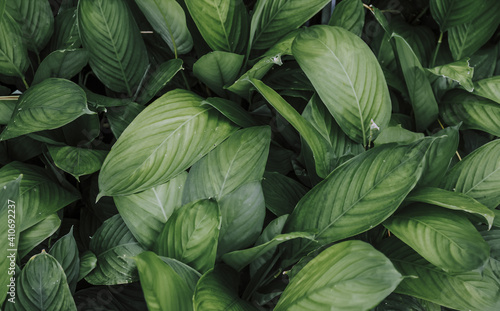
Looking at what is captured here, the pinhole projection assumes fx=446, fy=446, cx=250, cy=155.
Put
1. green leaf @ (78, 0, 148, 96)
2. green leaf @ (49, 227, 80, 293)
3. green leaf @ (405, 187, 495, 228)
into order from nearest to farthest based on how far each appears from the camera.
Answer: green leaf @ (405, 187, 495, 228) < green leaf @ (49, 227, 80, 293) < green leaf @ (78, 0, 148, 96)

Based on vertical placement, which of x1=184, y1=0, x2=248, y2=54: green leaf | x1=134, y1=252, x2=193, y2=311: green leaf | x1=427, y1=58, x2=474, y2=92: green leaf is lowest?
x1=134, y1=252, x2=193, y2=311: green leaf

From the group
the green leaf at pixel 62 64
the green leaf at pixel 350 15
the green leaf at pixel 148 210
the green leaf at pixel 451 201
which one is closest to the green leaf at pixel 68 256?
the green leaf at pixel 148 210

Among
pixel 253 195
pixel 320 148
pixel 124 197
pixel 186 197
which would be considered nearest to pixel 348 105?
pixel 320 148

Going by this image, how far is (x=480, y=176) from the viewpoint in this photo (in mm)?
941

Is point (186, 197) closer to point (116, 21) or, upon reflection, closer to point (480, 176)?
point (116, 21)

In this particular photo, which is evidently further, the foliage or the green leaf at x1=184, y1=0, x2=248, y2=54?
the green leaf at x1=184, y1=0, x2=248, y2=54

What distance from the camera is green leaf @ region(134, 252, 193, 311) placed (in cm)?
73

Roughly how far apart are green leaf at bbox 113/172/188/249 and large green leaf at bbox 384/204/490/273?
443mm

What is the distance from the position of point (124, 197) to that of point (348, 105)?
508mm

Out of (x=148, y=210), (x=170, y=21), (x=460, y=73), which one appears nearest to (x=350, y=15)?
(x=460, y=73)

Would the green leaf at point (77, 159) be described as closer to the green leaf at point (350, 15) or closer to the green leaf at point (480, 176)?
the green leaf at point (350, 15)

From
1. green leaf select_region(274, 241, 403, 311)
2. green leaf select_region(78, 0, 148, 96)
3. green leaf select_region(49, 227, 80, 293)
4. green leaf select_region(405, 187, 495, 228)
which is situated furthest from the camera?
green leaf select_region(78, 0, 148, 96)

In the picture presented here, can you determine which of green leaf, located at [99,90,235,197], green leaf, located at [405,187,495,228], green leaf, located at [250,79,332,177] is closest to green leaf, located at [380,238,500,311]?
green leaf, located at [405,187,495,228]

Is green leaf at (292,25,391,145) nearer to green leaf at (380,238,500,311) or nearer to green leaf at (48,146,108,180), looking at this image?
green leaf at (380,238,500,311)
